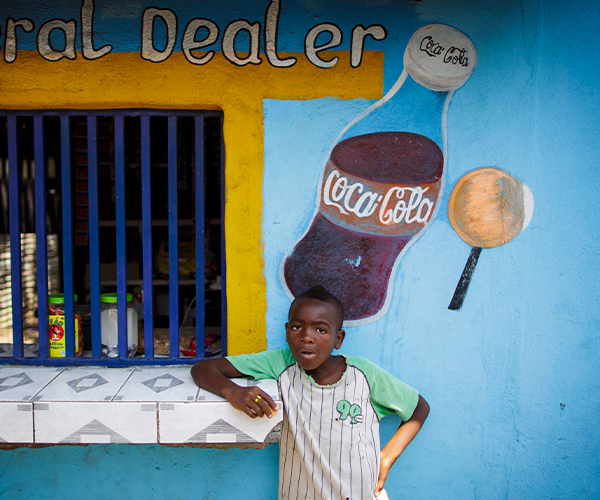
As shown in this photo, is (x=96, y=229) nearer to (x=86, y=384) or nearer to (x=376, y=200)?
(x=86, y=384)

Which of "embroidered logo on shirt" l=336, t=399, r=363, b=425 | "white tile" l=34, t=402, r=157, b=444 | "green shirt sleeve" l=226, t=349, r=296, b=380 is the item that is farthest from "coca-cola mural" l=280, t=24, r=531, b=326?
"white tile" l=34, t=402, r=157, b=444

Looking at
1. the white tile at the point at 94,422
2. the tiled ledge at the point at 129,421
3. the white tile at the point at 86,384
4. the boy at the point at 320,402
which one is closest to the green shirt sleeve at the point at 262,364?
the boy at the point at 320,402

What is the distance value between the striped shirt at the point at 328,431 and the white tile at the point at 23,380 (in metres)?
0.93

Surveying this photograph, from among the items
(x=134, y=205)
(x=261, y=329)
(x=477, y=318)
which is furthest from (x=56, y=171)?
(x=477, y=318)

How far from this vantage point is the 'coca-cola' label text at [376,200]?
6.97 ft

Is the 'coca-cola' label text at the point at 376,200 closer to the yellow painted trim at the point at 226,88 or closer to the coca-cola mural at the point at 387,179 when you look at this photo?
the coca-cola mural at the point at 387,179

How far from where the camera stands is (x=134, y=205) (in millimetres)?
4820

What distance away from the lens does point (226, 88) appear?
210 centimetres

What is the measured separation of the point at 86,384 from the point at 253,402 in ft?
2.88

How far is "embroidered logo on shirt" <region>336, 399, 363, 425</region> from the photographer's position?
1.83 meters

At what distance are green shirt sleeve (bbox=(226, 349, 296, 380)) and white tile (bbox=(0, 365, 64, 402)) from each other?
91 cm

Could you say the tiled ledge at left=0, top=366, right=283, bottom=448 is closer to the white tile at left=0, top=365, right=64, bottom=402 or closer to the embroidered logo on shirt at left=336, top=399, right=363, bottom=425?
the white tile at left=0, top=365, right=64, bottom=402

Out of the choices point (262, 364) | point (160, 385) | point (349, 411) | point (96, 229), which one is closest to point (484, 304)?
point (349, 411)

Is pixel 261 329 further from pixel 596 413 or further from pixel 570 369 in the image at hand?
pixel 596 413
